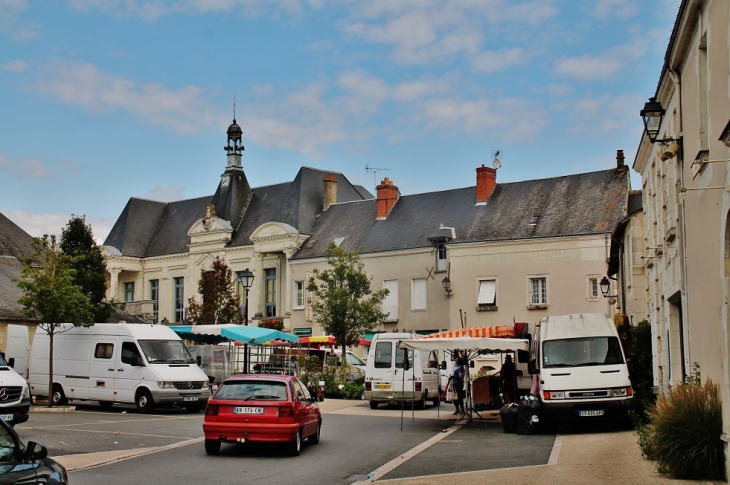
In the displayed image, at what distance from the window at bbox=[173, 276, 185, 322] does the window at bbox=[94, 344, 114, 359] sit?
3602cm

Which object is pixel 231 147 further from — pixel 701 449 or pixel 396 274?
pixel 701 449

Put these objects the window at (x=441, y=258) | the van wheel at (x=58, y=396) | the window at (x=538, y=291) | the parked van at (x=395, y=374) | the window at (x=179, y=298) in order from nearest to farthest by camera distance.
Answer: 1. the van wheel at (x=58, y=396)
2. the parked van at (x=395, y=374)
3. the window at (x=538, y=291)
4. the window at (x=441, y=258)
5. the window at (x=179, y=298)

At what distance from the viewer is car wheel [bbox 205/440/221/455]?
54.2 feet

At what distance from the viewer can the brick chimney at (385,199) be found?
54969 mm

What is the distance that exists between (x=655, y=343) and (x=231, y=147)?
151ft

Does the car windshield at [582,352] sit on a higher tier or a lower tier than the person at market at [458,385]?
higher

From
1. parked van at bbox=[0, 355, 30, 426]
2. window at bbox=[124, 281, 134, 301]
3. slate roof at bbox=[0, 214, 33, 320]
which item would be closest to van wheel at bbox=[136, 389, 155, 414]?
parked van at bbox=[0, 355, 30, 426]

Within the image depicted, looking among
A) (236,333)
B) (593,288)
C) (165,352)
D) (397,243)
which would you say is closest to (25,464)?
(165,352)

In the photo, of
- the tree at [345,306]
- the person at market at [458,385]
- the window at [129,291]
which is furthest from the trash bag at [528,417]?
the window at [129,291]

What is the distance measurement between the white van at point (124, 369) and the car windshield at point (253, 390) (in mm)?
9717

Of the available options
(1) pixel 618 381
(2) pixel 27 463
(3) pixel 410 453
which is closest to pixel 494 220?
(1) pixel 618 381

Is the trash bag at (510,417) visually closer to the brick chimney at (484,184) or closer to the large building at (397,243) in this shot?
the large building at (397,243)

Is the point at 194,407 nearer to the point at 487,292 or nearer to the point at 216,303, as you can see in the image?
the point at 216,303

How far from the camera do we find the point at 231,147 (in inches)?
2566
